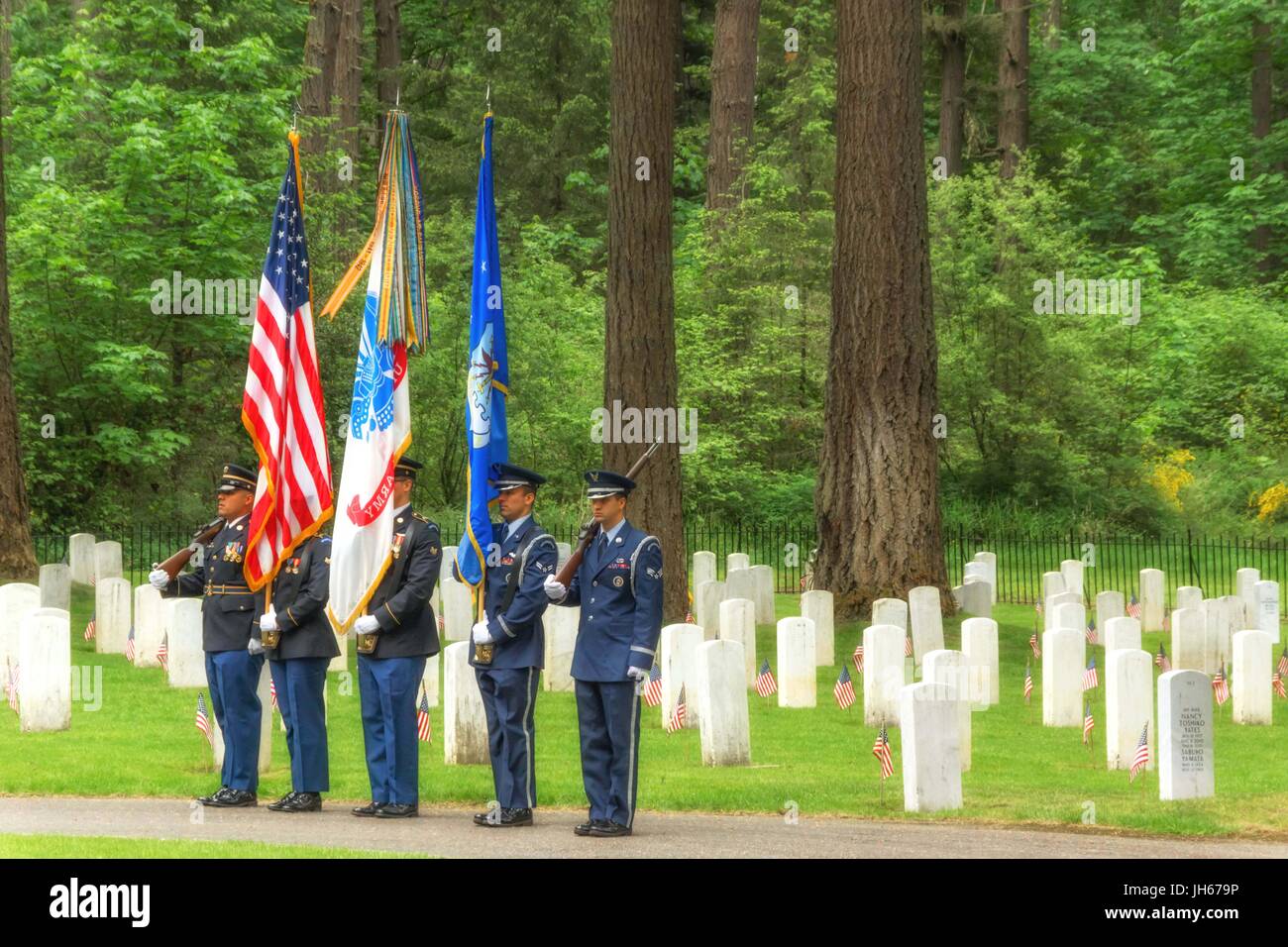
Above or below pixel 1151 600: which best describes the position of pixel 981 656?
below

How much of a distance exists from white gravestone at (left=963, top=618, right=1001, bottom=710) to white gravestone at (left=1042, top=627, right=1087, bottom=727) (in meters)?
0.70

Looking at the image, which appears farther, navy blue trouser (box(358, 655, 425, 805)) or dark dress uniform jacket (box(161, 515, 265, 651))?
dark dress uniform jacket (box(161, 515, 265, 651))

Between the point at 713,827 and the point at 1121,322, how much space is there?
986 inches

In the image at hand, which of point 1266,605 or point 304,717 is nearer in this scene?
point 304,717

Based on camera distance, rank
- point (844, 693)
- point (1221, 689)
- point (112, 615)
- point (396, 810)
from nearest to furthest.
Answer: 1. point (396, 810)
2. point (844, 693)
3. point (1221, 689)
4. point (112, 615)

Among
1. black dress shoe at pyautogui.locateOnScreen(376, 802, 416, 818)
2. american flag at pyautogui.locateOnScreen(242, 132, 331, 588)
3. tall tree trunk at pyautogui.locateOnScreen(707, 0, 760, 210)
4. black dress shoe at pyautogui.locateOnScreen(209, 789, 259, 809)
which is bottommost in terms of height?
black dress shoe at pyautogui.locateOnScreen(376, 802, 416, 818)

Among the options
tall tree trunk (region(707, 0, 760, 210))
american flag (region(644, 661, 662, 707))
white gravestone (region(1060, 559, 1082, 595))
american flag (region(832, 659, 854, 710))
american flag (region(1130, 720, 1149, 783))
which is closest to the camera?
american flag (region(1130, 720, 1149, 783))

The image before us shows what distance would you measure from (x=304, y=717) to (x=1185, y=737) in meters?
5.19

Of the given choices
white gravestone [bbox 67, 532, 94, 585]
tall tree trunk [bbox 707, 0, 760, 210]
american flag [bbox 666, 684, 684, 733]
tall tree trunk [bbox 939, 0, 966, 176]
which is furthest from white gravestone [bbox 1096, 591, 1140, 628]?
tall tree trunk [bbox 939, 0, 966, 176]

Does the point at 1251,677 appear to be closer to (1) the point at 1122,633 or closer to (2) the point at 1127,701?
(1) the point at 1122,633

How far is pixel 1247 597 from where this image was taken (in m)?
19.9

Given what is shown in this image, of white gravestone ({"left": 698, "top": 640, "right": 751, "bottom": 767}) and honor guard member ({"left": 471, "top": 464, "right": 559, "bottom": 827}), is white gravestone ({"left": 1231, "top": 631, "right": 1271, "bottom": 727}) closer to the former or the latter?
white gravestone ({"left": 698, "top": 640, "right": 751, "bottom": 767})

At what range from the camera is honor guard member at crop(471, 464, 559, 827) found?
1025 centimetres

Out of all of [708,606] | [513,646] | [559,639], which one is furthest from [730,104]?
[513,646]
